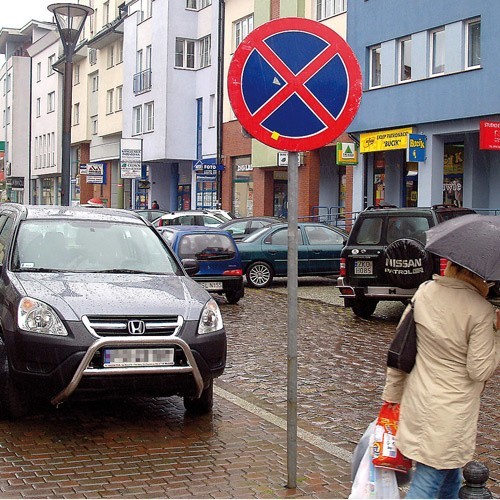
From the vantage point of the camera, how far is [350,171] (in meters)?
31.0

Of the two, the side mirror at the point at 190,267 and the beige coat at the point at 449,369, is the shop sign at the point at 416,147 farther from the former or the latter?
the beige coat at the point at 449,369

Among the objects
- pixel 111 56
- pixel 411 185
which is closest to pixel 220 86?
pixel 411 185

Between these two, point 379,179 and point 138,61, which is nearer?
point 379,179

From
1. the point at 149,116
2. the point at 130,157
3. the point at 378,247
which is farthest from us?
the point at 149,116

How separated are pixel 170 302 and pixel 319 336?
575cm

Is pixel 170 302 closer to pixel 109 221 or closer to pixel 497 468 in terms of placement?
pixel 109 221

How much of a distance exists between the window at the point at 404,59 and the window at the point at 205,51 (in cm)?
1599

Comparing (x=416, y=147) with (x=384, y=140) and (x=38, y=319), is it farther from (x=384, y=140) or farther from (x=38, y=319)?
(x=38, y=319)

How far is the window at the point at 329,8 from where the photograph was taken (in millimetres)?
31531

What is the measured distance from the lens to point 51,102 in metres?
69.1

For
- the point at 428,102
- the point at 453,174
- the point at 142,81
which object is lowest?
the point at 453,174

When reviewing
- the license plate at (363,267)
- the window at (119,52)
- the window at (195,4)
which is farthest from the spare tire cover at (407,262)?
the window at (119,52)

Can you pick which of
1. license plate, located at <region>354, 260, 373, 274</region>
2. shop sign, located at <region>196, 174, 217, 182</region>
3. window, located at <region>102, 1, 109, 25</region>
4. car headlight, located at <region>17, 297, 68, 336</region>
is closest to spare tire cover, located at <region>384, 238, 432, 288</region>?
license plate, located at <region>354, 260, 373, 274</region>

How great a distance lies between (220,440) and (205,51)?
3784 cm
